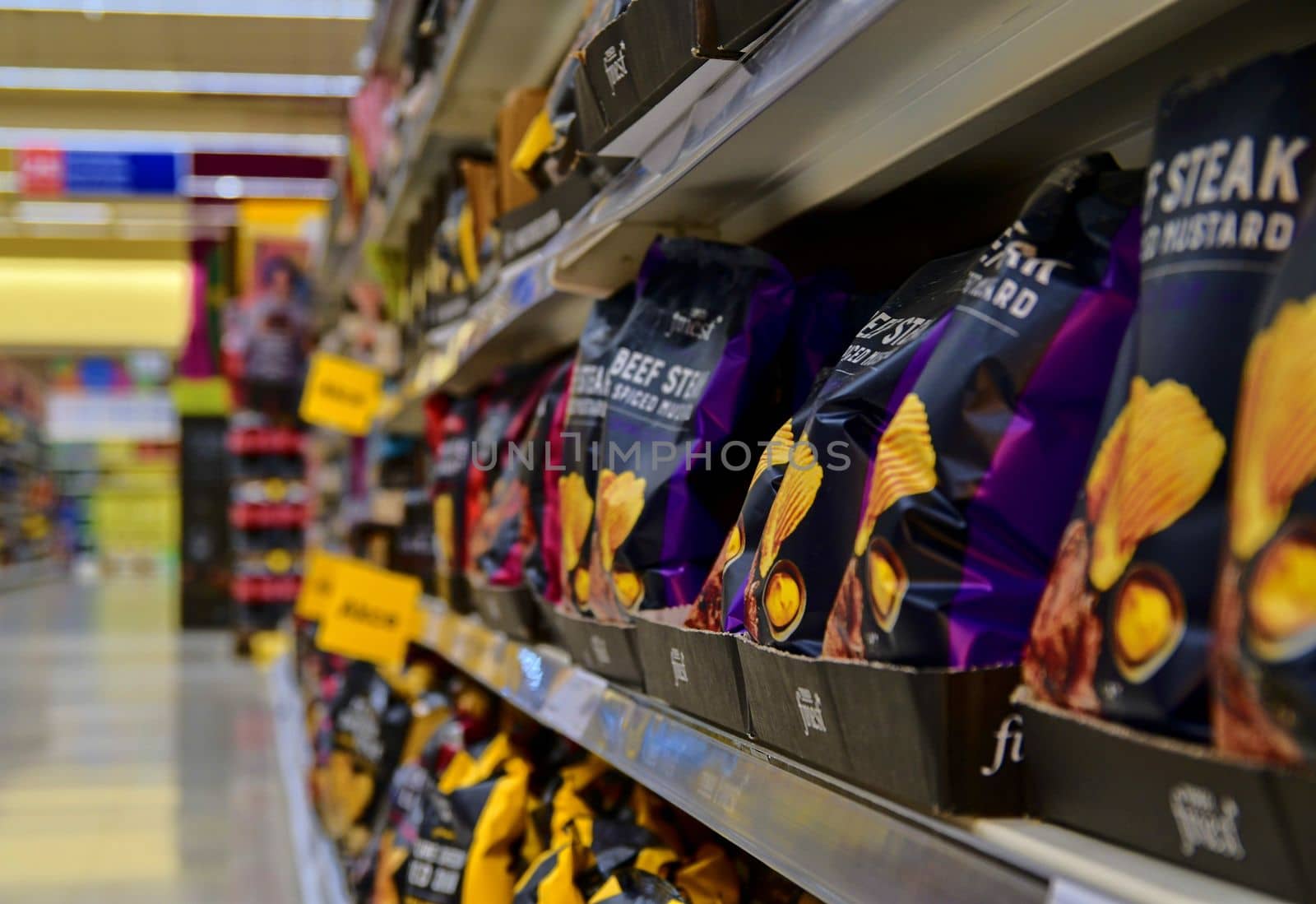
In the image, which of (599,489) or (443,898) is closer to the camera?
(599,489)

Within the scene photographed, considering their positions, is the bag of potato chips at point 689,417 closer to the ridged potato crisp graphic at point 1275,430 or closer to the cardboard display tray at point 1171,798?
the cardboard display tray at point 1171,798

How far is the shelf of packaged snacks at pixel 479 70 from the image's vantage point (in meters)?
1.93

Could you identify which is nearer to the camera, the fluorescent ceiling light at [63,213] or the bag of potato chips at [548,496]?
the bag of potato chips at [548,496]

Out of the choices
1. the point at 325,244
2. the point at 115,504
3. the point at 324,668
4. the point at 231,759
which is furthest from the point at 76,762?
the point at 115,504

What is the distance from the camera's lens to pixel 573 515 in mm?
1303

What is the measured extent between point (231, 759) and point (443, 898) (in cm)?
341

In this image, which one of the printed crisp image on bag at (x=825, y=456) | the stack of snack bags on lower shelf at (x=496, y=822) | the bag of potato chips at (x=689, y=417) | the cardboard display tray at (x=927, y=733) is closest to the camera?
the cardboard display tray at (x=927, y=733)

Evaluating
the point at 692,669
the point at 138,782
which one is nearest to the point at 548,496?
the point at 692,669

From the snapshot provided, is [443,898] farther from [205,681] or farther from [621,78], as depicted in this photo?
[205,681]

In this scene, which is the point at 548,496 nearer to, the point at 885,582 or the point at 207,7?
the point at 885,582

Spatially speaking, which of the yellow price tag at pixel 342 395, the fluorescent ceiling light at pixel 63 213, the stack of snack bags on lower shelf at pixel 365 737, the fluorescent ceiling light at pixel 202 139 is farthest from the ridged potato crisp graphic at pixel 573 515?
the fluorescent ceiling light at pixel 63 213

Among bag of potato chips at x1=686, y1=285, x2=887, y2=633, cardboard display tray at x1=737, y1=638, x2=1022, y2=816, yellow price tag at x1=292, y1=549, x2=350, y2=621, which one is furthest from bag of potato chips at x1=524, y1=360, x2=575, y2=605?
yellow price tag at x1=292, y1=549, x2=350, y2=621

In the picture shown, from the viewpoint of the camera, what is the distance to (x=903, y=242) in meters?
1.25

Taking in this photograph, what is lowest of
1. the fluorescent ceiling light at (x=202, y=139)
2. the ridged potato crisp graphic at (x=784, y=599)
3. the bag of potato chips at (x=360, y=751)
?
the bag of potato chips at (x=360, y=751)
